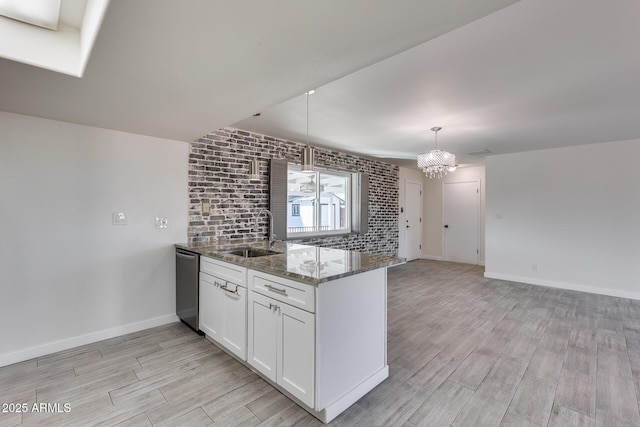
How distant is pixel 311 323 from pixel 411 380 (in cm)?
106

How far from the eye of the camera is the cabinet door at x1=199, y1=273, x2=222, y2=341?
8.52 ft

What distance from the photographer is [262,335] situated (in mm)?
2088

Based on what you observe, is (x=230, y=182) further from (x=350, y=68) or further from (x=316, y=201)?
(x=350, y=68)

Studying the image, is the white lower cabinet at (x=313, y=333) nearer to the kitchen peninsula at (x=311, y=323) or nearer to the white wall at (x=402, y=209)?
the kitchen peninsula at (x=311, y=323)

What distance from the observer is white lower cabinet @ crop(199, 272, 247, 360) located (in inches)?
90.4

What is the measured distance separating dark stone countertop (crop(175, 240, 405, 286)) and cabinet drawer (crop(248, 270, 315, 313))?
0.04m

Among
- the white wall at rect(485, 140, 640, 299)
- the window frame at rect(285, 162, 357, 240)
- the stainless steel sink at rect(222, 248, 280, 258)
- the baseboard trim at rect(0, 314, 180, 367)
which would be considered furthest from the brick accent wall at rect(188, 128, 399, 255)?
the white wall at rect(485, 140, 640, 299)

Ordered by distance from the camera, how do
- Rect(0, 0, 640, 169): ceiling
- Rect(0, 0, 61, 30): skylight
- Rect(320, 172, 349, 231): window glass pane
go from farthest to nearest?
1. Rect(320, 172, 349, 231): window glass pane
2. Rect(0, 0, 61, 30): skylight
3. Rect(0, 0, 640, 169): ceiling

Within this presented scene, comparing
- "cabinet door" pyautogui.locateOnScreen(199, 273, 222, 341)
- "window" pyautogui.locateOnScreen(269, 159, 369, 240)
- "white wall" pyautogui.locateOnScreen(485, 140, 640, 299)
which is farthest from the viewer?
"white wall" pyautogui.locateOnScreen(485, 140, 640, 299)

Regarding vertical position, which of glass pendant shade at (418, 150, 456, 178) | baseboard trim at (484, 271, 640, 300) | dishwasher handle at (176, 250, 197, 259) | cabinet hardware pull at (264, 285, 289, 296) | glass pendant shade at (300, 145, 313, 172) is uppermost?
glass pendant shade at (418, 150, 456, 178)

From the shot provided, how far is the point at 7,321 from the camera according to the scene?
7.82ft

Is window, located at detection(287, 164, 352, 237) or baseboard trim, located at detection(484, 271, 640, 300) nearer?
baseboard trim, located at detection(484, 271, 640, 300)

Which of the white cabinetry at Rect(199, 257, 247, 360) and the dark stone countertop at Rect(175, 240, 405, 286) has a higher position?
the dark stone countertop at Rect(175, 240, 405, 286)

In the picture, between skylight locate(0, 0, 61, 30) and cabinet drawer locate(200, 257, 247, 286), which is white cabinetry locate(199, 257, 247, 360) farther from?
skylight locate(0, 0, 61, 30)
